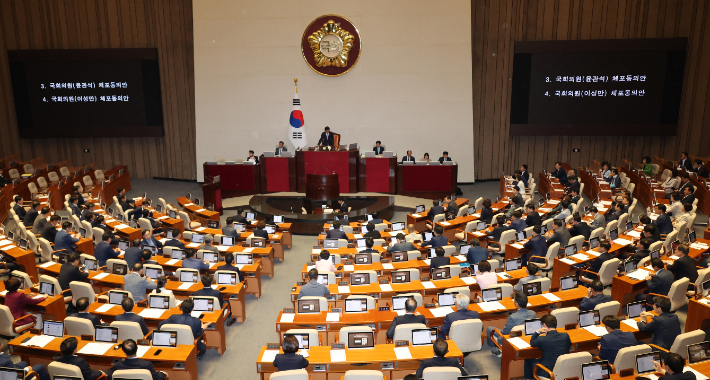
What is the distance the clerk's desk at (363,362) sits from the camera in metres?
6.49

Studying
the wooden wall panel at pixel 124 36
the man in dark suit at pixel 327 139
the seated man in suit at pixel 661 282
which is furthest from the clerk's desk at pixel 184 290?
the wooden wall panel at pixel 124 36

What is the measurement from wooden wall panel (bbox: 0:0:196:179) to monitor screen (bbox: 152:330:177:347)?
16771 millimetres

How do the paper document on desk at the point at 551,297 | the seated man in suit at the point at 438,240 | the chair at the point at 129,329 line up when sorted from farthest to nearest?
the seated man in suit at the point at 438,240 < the paper document on desk at the point at 551,297 < the chair at the point at 129,329

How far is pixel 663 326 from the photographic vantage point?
691cm

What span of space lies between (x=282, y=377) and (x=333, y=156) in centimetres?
1296

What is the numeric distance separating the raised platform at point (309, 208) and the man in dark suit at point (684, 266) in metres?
8.41

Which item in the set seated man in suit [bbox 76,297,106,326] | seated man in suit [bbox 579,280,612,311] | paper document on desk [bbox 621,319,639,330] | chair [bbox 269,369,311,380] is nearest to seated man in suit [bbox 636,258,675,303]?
seated man in suit [bbox 579,280,612,311]

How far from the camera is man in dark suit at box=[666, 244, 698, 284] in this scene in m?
8.78

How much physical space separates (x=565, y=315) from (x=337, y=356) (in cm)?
339

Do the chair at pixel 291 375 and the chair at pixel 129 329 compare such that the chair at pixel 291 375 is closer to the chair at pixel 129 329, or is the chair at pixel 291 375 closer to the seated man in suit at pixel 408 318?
the seated man in suit at pixel 408 318

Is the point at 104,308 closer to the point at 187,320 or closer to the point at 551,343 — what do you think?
the point at 187,320

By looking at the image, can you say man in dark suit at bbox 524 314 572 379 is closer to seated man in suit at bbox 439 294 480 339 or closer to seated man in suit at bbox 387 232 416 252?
seated man in suit at bbox 439 294 480 339

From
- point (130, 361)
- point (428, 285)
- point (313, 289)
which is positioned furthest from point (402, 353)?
point (130, 361)

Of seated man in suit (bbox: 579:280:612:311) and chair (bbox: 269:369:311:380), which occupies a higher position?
seated man in suit (bbox: 579:280:612:311)
